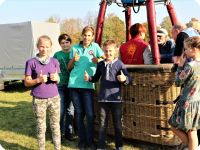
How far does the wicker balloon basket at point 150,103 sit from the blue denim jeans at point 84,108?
0.43 meters

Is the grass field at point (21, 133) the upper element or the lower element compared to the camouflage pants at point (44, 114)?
lower

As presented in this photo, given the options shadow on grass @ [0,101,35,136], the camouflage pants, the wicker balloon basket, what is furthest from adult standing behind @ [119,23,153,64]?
shadow on grass @ [0,101,35,136]

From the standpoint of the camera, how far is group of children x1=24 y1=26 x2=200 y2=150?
12.1 feet

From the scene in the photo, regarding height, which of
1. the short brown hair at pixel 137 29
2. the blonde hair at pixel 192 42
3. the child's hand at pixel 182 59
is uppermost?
the short brown hair at pixel 137 29

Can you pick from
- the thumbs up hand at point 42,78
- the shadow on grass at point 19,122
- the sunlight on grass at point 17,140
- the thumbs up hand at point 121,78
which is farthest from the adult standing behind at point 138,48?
the sunlight on grass at point 17,140

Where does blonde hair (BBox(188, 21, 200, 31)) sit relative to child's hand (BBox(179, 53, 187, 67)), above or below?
above

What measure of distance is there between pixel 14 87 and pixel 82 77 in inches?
342

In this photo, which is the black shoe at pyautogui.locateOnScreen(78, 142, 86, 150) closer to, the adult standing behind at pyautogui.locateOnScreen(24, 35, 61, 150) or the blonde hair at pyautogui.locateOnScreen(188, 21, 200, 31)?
the adult standing behind at pyautogui.locateOnScreen(24, 35, 61, 150)

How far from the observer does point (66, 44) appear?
17.3 ft

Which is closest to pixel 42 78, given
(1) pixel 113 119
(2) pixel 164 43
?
(1) pixel 113 119

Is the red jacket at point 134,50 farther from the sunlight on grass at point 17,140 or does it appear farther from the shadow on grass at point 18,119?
the shadow on grass at point 18,119

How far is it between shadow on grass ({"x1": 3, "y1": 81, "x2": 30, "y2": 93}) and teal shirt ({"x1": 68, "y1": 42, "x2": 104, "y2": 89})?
24.3ft

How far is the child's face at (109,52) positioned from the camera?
14.5ft

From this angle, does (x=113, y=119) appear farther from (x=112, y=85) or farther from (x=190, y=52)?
(x=190, y=52)
